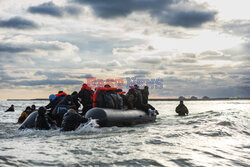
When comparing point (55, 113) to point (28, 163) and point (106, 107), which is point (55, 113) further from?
point (28, 163)

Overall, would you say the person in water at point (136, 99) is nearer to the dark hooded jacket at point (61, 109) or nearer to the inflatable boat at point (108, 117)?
the inflatable boat at point (108, 117)

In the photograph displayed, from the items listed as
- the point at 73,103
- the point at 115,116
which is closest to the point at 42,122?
the point at 73,103

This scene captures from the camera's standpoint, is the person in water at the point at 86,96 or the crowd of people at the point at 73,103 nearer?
the crowd of people at the point at 73,103

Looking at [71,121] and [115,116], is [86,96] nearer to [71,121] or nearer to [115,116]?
[115,116]

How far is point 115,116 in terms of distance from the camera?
13.1 m

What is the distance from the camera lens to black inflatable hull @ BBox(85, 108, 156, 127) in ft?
40.5

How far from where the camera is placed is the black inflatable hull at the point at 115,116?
12.3m

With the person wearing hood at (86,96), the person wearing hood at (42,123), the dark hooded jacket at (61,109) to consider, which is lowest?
the person wearing hood at (42,123)

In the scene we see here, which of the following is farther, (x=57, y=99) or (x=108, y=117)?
(x=57, y=99)

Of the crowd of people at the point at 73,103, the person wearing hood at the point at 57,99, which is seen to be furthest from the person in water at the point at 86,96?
the person wearing hood at the point at 57,99

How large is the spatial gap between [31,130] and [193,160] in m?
7.94

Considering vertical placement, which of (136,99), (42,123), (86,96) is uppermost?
(86,96)

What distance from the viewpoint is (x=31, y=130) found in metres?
11.9

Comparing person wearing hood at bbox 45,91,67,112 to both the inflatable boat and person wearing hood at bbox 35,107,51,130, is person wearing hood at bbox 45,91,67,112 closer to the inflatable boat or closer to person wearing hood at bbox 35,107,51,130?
the inflatable boat
